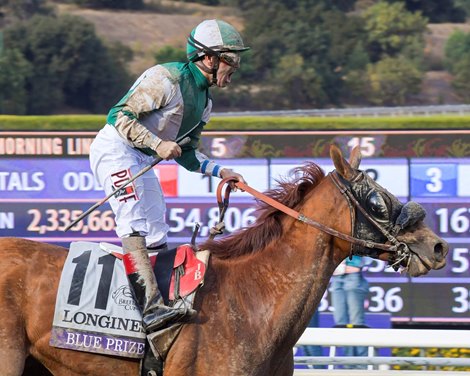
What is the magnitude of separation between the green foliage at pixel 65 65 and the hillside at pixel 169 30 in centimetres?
326

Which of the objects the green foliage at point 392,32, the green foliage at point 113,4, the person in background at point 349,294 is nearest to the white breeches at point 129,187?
the person in background at point 349,294

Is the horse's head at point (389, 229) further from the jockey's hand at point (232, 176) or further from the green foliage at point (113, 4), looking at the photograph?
the green foliage at point (113, 4)

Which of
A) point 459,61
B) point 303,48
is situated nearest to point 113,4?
point 303,48

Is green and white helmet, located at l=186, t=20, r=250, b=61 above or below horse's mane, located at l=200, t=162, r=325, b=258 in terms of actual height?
above

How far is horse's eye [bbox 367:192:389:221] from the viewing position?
4.73 metres

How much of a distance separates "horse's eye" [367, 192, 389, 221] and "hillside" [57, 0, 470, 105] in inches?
2066

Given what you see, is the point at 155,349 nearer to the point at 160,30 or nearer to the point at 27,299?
the point at 27,299

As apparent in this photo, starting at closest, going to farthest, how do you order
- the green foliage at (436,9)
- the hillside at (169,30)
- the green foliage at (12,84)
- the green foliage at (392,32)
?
1. the green foliage at (12,84)
2. the hillside at (169,30)
3. the green foliage at (392,32)
4. the green foliage at (436,9)

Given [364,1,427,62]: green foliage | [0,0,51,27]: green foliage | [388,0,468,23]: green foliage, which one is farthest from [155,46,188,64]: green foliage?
[388,0,468,23]: green foliage

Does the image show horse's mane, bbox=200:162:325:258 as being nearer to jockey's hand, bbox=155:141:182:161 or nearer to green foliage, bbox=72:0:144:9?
jockey's hand, bbox=155:141:182:161

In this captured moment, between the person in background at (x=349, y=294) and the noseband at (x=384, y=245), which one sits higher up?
the noseband at (x=384, y=245)

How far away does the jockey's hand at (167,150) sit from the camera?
4.64 m

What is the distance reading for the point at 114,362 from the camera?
470cm

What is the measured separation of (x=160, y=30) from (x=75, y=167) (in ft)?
184
